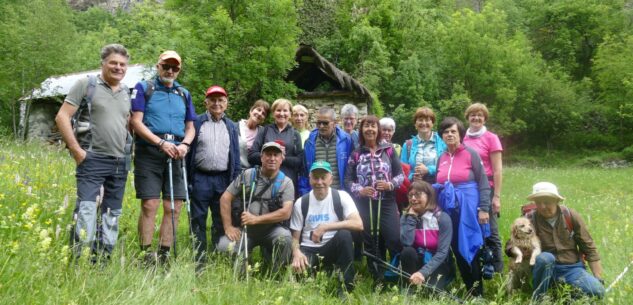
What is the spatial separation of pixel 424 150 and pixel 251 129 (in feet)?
6.75

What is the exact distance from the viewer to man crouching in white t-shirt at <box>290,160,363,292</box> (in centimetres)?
486

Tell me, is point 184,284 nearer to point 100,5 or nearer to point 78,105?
Result: point 78,105

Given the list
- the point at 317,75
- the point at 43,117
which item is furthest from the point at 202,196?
the point at 43,117

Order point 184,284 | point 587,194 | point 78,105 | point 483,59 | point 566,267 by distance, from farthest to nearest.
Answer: point 483,59 < point 587,194 < point 566,267 < point 78,105 < point 184,284

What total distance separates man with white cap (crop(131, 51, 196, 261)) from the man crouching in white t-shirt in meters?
1.19

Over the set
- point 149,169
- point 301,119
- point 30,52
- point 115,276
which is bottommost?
point 115,276

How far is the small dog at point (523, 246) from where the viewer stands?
484cm

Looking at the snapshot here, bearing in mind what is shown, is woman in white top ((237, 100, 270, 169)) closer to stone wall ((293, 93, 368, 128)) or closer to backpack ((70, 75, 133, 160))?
backpack ((70, 75, 133, 160))

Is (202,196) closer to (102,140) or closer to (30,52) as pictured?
(102,140)

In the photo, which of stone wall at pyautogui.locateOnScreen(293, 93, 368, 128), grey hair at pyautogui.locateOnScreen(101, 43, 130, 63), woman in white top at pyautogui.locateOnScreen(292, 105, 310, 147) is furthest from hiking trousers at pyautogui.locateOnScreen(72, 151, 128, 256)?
stone wall at pyautogui.locateOnScreen(293, 93, 368, 128)

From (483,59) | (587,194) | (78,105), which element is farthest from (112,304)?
(483,59)

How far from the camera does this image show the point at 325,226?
495 centimetres

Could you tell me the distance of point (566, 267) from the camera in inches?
189

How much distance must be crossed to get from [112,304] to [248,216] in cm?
228
